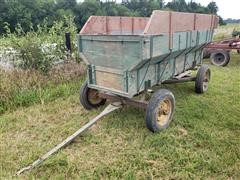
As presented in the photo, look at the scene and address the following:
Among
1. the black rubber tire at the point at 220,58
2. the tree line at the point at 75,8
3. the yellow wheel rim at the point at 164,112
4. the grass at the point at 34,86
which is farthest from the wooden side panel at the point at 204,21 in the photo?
the tree line at the point at 75,8

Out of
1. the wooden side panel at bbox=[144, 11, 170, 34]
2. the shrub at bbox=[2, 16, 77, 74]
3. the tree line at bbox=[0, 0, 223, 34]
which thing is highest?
the tree line at bbox=[0, 0, 223, 34]

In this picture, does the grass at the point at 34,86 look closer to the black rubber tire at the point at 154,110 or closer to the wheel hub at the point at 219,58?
the black rubber tire at the point at 154,110

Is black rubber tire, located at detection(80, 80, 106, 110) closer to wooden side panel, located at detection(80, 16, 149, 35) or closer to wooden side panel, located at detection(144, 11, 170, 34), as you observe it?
wooden side panel, located at detection(80, 16, 149, 35)

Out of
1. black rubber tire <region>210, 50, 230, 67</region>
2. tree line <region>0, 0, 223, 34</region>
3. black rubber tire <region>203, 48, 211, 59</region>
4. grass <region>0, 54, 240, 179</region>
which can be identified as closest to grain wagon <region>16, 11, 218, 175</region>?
grass <region>0, 54, 240, 179</region>

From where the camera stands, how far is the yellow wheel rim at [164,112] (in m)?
3.73

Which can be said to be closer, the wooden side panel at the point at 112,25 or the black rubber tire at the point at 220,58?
the wooden side panel at the point at 112,25

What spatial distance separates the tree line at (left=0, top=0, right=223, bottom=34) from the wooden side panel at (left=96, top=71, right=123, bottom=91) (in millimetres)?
31267

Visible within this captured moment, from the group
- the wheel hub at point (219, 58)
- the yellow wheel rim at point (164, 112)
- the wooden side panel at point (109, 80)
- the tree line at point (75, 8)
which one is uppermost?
the tree line at point (75, 8)

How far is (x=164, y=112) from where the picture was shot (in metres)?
3.80

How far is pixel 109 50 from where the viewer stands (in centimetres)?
336

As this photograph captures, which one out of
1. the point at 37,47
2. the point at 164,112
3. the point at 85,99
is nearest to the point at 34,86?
the point at 37,47

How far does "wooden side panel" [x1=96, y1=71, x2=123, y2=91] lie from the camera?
135 inches

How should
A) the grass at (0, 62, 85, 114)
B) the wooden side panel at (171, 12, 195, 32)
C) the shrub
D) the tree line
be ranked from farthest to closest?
1. the tree line
2. the shrub
3. the grass at (0, 62, 85, 114)
4. the wooden side panel at (171, 12, 195, 32)

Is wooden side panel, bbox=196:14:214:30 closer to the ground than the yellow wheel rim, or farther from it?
farther from it
